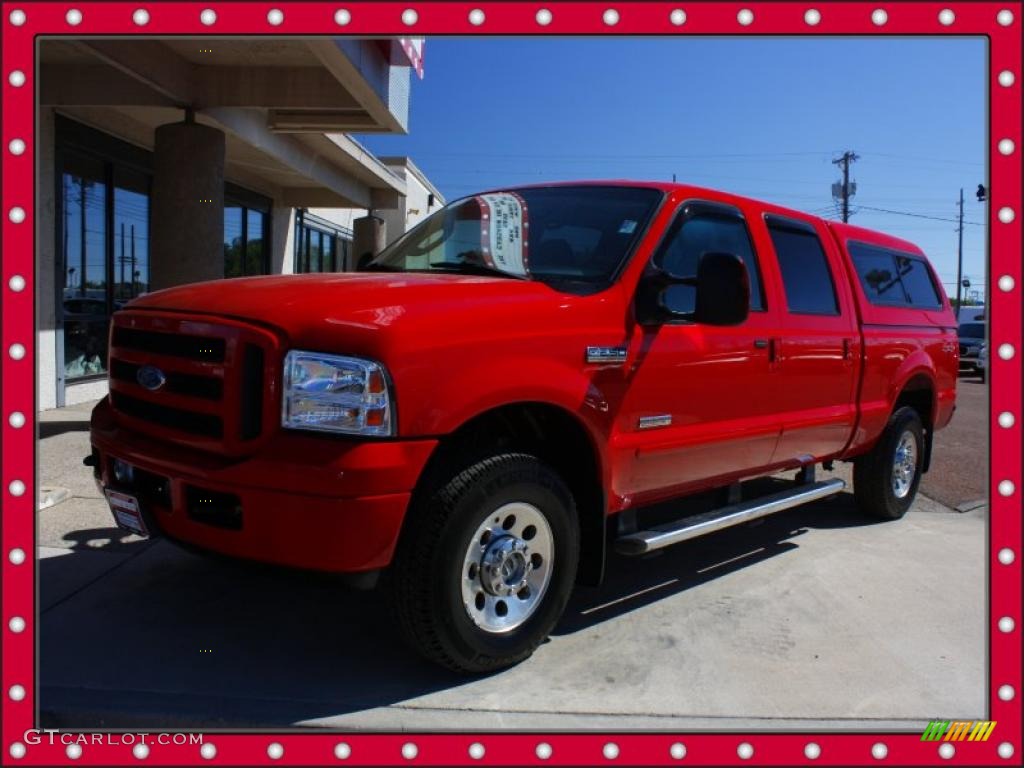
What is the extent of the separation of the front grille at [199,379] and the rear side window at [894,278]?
4.14 metres

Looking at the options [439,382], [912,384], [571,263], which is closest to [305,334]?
[439,382]

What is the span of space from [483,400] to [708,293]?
1167 mm

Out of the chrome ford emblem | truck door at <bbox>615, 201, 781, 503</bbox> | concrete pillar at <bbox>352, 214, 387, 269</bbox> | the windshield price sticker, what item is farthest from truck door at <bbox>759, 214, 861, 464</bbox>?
concrete pillar at <bbox>352, 214, 387, 269</bbox>

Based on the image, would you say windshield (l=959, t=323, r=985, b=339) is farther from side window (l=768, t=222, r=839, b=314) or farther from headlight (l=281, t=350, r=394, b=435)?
headlight (l=281, t=350, r=394, b=435)

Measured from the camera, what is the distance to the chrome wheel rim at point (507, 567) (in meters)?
3.08

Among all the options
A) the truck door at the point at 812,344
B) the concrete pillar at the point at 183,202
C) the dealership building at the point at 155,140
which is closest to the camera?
the truck door at the point at 812,344

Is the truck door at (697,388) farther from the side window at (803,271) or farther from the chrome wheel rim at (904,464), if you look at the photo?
the chrome wheel rim at (904,464)

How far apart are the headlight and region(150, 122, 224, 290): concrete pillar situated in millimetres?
6296

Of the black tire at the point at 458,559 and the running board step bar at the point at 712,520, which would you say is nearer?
the black tire at the point at 458,559

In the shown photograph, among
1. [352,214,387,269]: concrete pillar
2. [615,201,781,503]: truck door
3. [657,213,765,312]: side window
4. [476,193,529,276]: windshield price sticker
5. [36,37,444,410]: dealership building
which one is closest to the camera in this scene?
[615,201,781,503]: truck door

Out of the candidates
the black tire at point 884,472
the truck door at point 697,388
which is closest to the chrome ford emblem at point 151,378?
the truck door at point 697,388

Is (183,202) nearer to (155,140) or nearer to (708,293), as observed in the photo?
(155,140)

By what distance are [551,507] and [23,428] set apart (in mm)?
1841

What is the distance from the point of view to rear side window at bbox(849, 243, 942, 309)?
550cm
